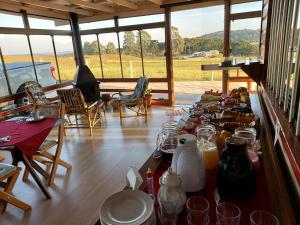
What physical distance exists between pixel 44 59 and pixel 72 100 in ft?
6.30

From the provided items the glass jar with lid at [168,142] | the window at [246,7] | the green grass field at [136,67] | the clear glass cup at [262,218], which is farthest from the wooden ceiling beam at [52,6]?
the clear glass cup at [262,218]

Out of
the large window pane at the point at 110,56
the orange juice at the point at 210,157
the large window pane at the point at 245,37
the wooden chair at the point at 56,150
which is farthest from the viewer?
the large window pane at the point at 110,56

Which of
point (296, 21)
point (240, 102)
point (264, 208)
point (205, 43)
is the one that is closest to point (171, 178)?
point (264, 208)

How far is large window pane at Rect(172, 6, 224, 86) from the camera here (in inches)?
193

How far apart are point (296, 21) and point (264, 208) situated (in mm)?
867

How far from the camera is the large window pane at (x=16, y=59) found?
4.43m

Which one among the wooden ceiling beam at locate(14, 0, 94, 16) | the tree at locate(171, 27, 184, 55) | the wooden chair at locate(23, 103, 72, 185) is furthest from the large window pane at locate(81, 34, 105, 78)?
the wooden chair at locate(23, 103, 72, 185)

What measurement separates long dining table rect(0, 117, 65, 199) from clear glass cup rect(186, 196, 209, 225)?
1.96m

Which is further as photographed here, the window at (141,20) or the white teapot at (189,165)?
the window at (141,20)

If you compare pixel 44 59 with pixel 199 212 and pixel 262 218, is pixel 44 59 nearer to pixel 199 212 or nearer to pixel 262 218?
pixel 199 212

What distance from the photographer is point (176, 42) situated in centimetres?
549

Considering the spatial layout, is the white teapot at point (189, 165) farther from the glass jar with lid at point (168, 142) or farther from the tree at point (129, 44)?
the tree at point (129, 44)

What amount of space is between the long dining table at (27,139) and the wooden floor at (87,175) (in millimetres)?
233

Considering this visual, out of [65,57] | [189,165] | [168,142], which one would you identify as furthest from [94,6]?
[189,165]
